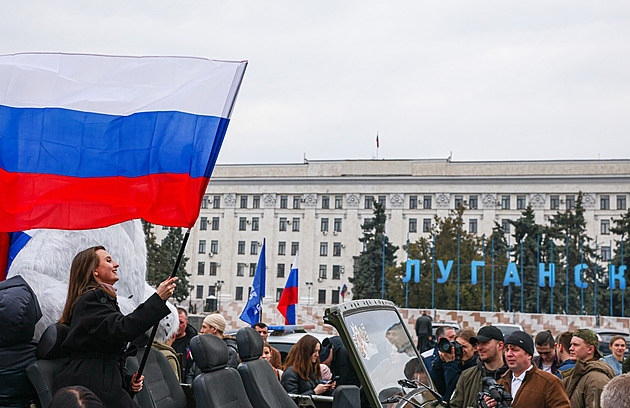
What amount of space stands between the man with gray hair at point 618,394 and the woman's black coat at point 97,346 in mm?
2412

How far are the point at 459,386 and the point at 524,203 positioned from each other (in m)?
81.5

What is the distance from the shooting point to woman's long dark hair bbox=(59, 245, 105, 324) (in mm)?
4664

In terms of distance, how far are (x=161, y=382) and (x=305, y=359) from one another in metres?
1.81

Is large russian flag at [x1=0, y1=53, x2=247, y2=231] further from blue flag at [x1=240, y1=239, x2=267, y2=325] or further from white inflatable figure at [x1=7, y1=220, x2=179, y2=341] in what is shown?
blue flag at [x1=240, y1=239, x2=267, y2=325]

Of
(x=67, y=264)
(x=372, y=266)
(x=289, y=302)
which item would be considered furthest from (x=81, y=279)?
(x=372, y=266)

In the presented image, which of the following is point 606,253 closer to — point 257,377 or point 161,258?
point 161,258

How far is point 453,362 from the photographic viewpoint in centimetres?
781

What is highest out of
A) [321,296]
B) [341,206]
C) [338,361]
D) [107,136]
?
[341,206]

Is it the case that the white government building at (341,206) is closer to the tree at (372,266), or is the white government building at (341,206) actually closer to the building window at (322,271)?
the building window at (322,271)

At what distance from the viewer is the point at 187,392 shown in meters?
6.70

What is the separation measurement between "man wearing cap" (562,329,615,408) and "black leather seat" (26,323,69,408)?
4.38m

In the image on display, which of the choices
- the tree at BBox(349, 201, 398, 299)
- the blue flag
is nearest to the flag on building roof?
the blue flag

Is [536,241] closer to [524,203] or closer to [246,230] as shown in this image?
[524,203]

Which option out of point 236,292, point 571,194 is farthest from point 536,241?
point 236,292
